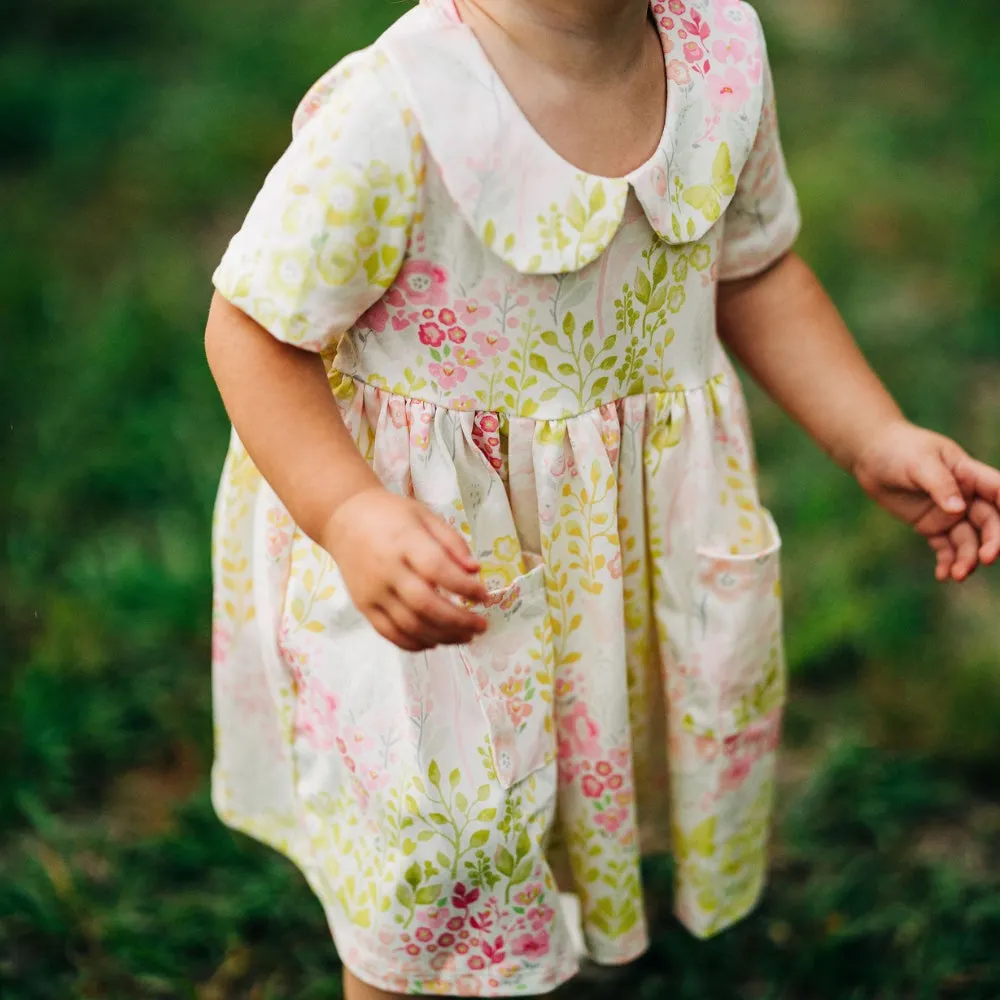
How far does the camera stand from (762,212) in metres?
1.18

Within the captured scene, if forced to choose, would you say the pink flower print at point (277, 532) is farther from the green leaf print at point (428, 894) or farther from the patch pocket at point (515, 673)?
the green leaf print at point (428, 894)

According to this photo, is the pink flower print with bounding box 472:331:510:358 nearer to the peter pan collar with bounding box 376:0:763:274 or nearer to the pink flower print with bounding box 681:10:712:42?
the peter pan collar with bounding box 376:0:763:274

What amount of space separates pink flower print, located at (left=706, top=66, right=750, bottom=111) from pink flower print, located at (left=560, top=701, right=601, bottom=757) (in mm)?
472

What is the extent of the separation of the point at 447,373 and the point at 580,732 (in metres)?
0.32

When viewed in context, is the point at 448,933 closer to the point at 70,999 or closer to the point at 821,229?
the point at 70,999

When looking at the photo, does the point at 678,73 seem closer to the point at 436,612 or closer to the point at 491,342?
the point at 491,342

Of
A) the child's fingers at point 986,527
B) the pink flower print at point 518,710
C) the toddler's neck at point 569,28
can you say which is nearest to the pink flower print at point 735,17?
the toddler's neck at point 569,28

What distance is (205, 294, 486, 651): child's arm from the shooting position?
2.98ft

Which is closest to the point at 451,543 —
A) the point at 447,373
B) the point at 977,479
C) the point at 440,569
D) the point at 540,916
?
the point at 440,569

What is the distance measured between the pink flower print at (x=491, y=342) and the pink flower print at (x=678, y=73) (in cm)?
23

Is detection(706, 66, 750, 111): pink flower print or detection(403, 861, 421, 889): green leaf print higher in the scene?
detection(706, 66, 750, 111): pink flower print

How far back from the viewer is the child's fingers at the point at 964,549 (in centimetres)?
119

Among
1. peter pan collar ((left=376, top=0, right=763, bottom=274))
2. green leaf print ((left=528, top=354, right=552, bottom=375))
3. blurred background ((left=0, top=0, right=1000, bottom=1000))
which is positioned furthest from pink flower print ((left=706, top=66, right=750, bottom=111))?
blurred background ((left=0, top=0, right=1000, bottom=1000))

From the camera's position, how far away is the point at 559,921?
46.1 inches
